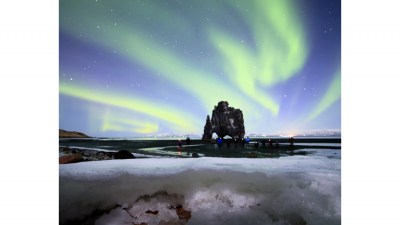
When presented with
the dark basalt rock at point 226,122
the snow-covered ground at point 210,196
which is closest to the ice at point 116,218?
the snow-covered ground at point 210,196

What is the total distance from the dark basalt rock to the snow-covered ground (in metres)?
52.8

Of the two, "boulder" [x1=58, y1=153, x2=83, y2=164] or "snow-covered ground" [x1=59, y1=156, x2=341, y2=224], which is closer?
"snow-covered ground" [x1=59, y1=156, x2=341, y2=224]

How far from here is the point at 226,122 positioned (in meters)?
58.1

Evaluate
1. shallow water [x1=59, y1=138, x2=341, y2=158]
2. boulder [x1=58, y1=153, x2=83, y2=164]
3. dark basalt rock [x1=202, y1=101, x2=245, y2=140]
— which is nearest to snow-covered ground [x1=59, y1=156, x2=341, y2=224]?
boulder [x1=58, y1=153, x2=83, y2=164]

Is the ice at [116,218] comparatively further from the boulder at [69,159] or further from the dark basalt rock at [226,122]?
the dark basalt rock at [226,122]

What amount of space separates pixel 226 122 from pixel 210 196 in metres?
55.4

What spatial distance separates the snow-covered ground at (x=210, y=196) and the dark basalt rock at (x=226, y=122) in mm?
52809

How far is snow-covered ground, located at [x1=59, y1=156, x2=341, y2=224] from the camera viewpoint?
2.84m

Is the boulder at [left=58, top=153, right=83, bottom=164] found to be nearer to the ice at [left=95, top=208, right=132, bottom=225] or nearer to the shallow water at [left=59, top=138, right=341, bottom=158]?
the ice at [left=95, top=208, right=132, bottom=225]
